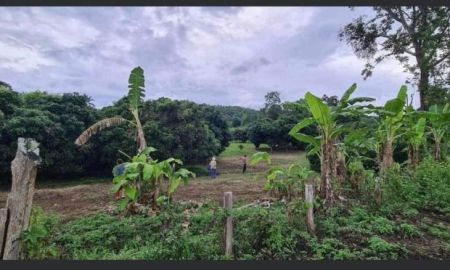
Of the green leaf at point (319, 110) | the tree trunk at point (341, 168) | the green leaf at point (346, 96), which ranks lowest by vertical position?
the tree trunk at point (341, 168)

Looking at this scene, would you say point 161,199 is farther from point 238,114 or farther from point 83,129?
point 238,114

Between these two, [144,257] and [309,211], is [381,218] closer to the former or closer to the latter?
[309,211]

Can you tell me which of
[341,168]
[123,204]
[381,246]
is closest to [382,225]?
[381,246]

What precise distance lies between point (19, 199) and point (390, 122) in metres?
5.62

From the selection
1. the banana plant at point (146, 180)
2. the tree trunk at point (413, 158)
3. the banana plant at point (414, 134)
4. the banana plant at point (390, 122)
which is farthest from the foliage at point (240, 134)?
the banana plant at point (146, 180)

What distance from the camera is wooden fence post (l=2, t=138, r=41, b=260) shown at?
3580 millimetres

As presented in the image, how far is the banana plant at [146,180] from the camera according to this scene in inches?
228

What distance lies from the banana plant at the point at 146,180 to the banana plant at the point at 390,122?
334cm

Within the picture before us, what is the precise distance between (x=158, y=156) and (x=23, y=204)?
29.6 ft

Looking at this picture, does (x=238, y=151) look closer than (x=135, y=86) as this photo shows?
No

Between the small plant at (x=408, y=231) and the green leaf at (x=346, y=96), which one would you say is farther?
the green leaf at (x=346, y=96)

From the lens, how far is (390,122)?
655 cm

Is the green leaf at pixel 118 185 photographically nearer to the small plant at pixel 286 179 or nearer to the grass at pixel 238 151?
the small plant at pixel 286 179

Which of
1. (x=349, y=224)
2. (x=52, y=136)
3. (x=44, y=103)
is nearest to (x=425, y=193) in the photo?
(x=349, y=224)
